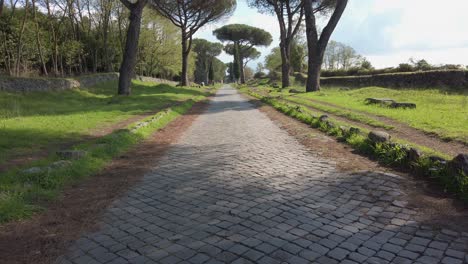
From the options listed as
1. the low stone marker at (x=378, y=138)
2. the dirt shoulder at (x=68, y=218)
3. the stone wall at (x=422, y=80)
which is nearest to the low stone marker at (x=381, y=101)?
the low stone marker at (x=378, y=138)

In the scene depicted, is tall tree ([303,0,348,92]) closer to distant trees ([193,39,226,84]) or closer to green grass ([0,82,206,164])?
green grass ([0,82,206,164])

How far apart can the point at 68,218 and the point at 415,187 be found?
441 cm

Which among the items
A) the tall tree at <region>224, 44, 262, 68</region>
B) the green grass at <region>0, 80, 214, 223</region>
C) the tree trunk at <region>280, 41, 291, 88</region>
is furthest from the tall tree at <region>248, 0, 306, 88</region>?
the tall tree at <region>224, 44, 262, 68</region>

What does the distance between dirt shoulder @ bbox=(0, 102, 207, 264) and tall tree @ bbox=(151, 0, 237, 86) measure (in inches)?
1135

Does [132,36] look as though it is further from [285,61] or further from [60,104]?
[285,61]

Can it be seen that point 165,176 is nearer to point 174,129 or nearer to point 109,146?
point 109,146

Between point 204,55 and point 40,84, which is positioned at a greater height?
point 204,55

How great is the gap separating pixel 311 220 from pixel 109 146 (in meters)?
4.97

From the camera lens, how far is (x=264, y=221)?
3926 millimetres

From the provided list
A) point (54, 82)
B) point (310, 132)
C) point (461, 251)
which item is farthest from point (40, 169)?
point (54, 82)

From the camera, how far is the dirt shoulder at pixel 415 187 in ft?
12.7

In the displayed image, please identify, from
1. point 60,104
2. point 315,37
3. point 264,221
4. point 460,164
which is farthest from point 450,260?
point 315,37

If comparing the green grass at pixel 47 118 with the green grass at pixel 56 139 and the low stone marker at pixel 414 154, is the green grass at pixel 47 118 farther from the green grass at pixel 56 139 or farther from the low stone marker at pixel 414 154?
the low stone marker at pixel 414 154

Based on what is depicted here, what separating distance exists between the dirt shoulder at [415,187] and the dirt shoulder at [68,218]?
3452mm
